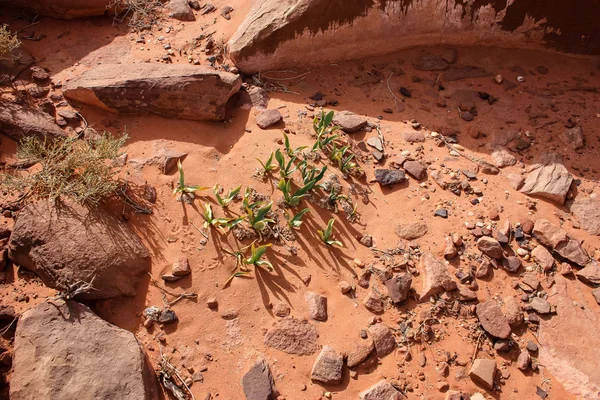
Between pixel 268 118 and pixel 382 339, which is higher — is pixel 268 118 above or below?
above

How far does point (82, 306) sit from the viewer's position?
271 cm

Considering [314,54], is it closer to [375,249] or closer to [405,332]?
[375,249]

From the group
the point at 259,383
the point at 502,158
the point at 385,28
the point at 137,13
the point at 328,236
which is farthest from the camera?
the point at 137,13

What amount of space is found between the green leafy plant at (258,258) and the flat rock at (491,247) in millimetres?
1421

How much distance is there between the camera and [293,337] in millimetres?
2900

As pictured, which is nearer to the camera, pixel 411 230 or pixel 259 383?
pixel 259 383

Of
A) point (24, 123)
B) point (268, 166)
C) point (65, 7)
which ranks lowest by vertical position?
point (268, 166)

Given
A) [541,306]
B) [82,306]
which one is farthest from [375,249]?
[82,306]

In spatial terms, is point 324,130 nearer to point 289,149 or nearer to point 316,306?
point 289,149

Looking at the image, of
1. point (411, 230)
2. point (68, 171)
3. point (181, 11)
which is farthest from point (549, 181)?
point (181, 11)

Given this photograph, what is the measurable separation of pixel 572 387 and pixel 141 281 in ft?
8.55

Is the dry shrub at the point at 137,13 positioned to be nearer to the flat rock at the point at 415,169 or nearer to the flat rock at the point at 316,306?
the flat rock at the point at 415,169

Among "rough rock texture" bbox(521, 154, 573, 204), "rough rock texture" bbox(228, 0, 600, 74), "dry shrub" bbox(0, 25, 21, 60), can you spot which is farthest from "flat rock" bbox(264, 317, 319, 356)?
"dry shrub" bbox(0, 25, 21, 60)

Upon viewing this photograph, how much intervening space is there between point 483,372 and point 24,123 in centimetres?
344
